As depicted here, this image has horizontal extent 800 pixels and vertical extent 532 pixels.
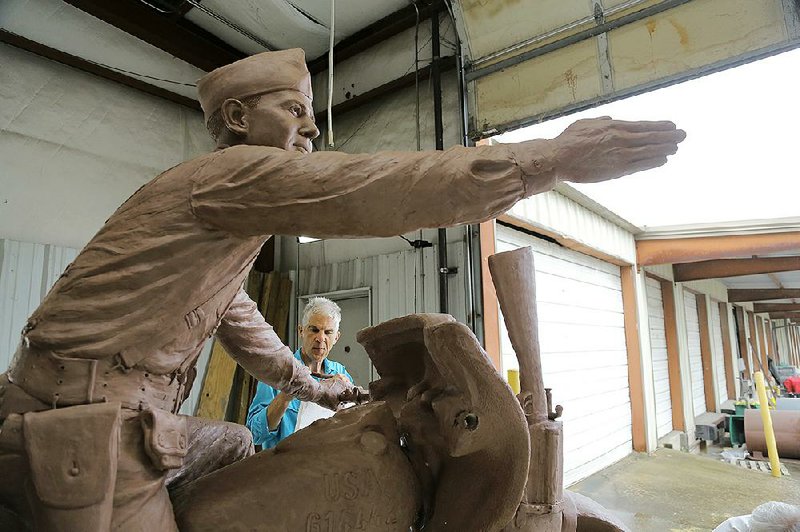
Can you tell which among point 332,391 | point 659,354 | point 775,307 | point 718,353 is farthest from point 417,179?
point 775,307

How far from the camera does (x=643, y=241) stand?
7.77 metres

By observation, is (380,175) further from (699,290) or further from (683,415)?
(699,290)

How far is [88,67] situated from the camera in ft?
14.8

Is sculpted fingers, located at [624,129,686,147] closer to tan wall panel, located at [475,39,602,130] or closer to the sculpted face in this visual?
the sculpted face

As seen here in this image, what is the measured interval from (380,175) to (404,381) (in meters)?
0.68

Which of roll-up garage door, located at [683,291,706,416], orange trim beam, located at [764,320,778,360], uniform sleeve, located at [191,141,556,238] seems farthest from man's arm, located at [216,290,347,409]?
orange trim beam, located at [764,320,778,360]

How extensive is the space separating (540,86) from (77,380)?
12.6 feet

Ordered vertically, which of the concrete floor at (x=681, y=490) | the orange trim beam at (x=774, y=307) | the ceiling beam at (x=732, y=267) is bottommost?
the concrete floor at (x=681, y=490)

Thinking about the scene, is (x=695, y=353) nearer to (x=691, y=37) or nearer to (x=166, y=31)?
(x=691, y=37)

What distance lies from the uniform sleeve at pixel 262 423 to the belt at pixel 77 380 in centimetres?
154

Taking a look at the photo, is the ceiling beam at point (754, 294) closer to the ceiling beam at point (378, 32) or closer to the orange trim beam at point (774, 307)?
the orange trim beam at point (774, 307)

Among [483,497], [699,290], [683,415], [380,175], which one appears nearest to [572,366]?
[683,415]

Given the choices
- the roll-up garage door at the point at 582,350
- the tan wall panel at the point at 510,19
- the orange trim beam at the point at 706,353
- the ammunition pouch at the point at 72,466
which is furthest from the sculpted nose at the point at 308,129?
the orange trim beam at the point at 706,353

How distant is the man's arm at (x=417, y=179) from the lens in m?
1.00
